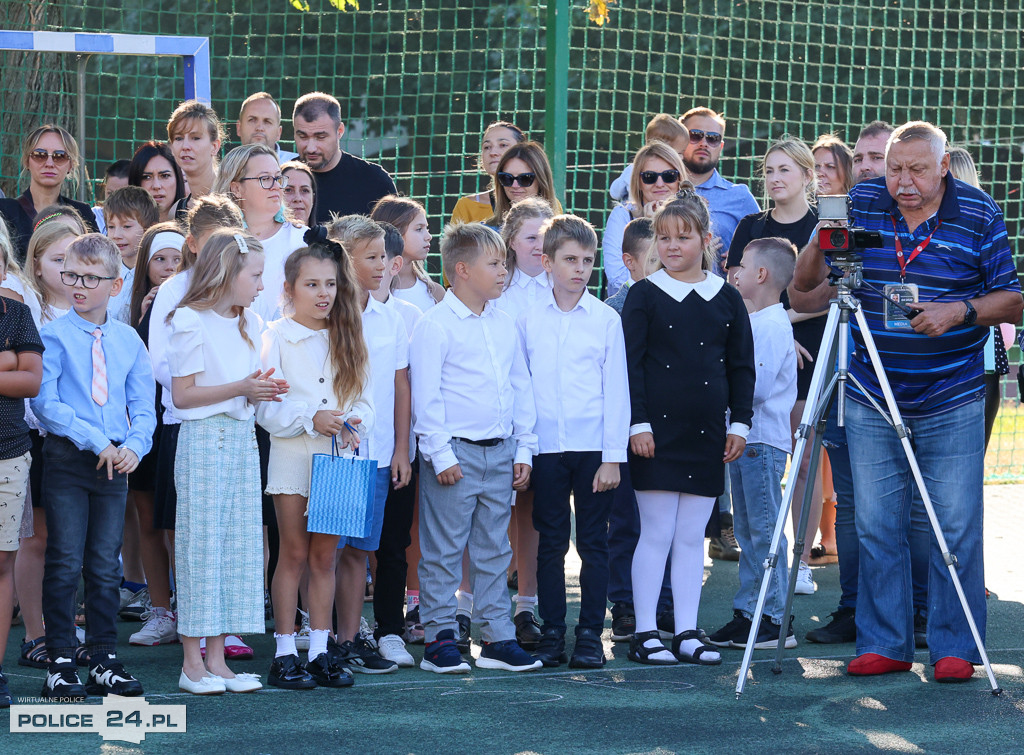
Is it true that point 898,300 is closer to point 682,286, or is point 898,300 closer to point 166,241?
point 682,286

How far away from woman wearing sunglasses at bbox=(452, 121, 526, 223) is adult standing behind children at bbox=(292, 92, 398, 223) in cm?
44

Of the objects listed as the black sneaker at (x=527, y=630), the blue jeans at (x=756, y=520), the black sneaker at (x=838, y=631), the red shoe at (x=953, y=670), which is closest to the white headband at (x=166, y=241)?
the black sneaker at (x=527, y=630)

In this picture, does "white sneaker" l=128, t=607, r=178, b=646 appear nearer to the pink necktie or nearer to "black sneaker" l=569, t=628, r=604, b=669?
the pink necktie

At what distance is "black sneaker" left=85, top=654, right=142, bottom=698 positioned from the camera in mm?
4492

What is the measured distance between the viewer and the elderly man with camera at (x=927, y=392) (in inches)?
189

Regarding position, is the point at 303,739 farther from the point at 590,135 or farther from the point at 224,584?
the point at 590,135

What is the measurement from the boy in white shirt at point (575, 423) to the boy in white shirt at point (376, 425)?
52cm

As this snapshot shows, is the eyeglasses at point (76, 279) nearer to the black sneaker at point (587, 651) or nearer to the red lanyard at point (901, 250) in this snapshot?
the black sneaker at point (587, 651)

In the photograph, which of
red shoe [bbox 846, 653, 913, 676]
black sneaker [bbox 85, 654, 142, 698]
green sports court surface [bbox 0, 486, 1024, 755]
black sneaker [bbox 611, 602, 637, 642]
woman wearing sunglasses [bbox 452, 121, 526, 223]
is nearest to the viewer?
green sports court surface [bbox 0, 486, 1024, 755]

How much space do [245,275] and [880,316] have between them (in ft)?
7.51

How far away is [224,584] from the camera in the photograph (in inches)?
183

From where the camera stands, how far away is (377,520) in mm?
5012

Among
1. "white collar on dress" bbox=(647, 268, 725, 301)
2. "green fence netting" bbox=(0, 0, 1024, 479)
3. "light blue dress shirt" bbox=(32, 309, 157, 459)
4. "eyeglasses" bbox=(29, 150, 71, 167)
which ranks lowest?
"light blue dress shirt" bbox=(32, 309, 157, 459)

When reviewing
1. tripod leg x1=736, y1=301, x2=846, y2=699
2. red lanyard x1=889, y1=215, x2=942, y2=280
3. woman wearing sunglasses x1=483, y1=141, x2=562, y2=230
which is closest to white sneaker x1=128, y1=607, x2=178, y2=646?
tripod leg x1=736, y1=301, x2=846, y2=699
